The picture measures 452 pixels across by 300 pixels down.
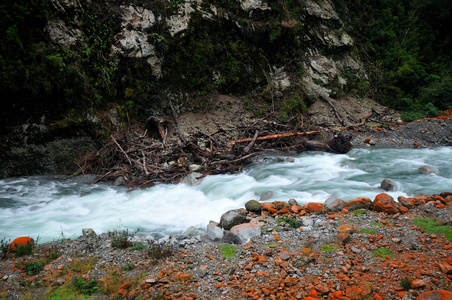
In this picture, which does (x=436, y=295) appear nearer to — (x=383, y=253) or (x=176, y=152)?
(x=383, y=253)

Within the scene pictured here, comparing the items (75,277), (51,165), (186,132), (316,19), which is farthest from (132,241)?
(316,19)

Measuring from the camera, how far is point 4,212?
6.76 meters

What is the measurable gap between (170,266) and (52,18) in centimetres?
1079

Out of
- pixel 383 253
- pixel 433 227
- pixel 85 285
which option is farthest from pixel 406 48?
pixel 85 285

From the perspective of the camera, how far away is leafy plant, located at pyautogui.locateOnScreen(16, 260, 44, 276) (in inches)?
154

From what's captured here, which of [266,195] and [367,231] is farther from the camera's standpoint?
[266,195]

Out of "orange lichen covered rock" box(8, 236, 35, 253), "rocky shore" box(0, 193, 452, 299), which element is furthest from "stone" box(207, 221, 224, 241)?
"orange lichen covered rock" box(8, 236, 35, 253)

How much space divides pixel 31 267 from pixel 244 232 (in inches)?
142

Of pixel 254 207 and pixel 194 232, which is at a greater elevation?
pixel 254 207

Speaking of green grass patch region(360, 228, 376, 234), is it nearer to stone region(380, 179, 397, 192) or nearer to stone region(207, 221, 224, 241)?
stone region(207, 221, 224, 241)

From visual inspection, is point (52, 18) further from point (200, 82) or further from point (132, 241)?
point (132, 241)

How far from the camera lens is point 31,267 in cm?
396

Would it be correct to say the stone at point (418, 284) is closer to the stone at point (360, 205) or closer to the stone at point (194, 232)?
the stone at point (360, 205)

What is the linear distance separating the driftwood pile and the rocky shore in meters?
3.84
